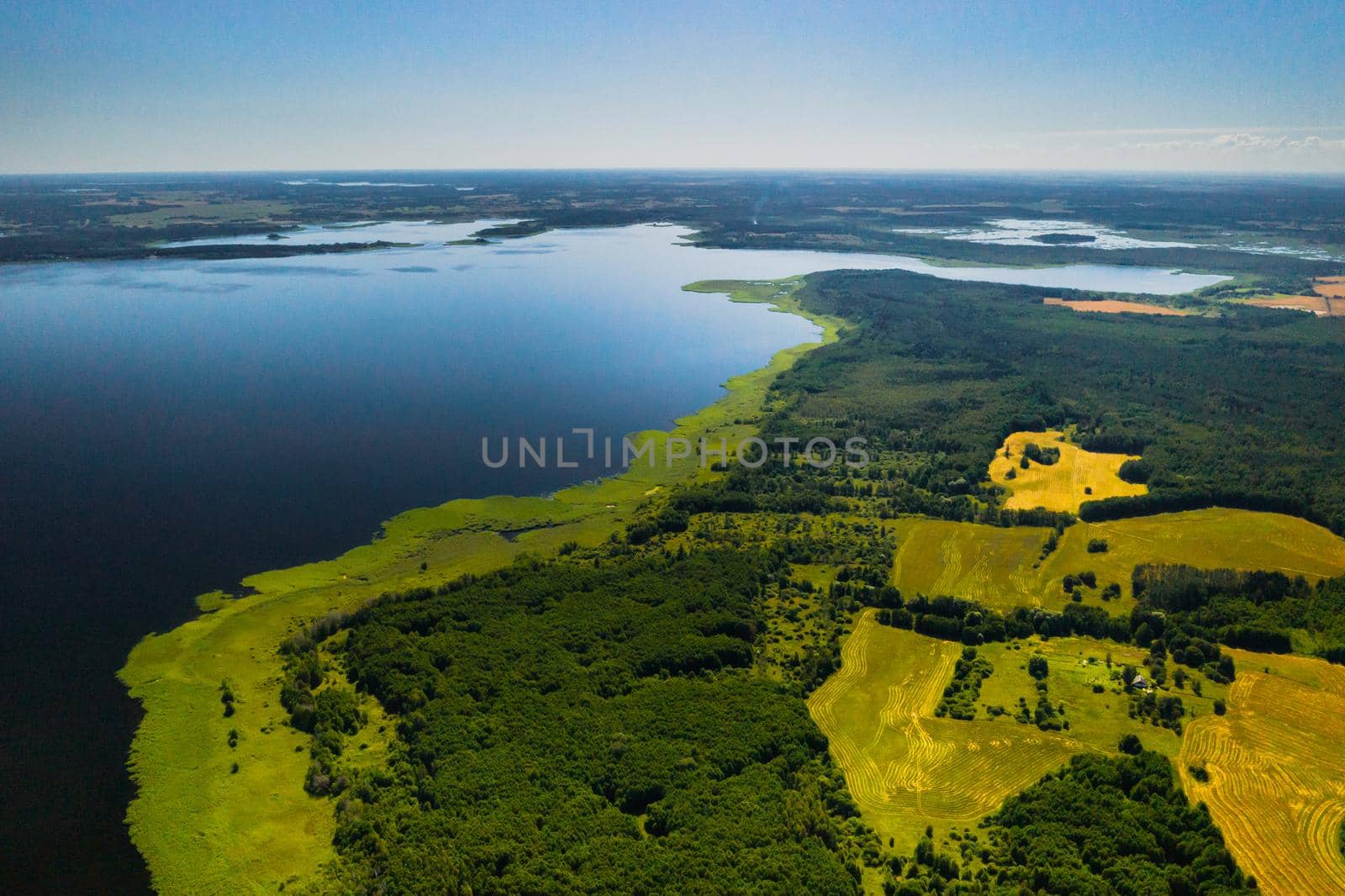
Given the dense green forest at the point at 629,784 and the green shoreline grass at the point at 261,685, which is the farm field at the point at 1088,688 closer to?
the dense green forest at the point at 629,784

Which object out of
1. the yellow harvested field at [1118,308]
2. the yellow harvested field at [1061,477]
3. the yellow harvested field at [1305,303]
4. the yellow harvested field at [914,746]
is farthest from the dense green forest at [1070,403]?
the yellow harvested field at [914,746]

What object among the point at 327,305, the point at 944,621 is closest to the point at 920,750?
the point at 944,621

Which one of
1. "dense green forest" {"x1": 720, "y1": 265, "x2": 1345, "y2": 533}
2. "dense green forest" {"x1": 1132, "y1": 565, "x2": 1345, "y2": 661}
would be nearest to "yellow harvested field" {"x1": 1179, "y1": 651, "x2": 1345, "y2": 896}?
"dense green forest" {"x1": 1132, "y1": 565, "x2": 1345, "y2": 661}

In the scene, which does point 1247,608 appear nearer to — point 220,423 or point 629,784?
point 629,784

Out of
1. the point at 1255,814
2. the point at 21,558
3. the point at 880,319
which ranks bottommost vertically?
the point at 1255,814

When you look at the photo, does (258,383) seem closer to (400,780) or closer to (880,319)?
(400,780)

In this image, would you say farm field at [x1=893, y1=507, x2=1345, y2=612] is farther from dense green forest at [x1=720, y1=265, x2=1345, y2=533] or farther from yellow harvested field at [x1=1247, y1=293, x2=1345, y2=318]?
yellow harvested field at [x1=1247, y1=293, x2=1345, y2=318]

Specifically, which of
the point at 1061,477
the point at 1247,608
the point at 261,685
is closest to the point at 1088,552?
the point at 1247,608
